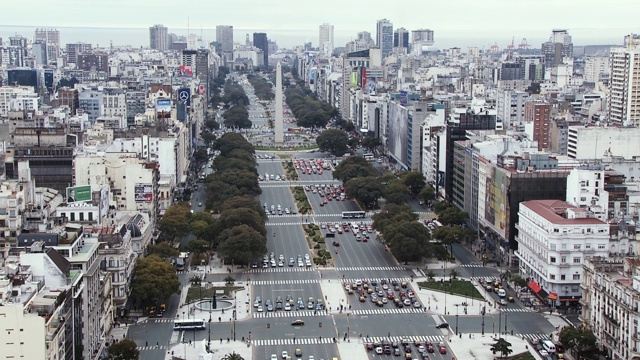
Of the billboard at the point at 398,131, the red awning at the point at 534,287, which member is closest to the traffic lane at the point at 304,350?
the red awning at the point at 534,287

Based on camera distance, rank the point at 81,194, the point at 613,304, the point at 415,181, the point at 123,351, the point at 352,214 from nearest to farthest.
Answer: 1. the point at 123,351
2. the point at 613,304
3. the point at 81,194
4. the point at 352,214
5. the point at 415,181

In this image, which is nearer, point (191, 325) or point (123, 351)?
point (123, 351)

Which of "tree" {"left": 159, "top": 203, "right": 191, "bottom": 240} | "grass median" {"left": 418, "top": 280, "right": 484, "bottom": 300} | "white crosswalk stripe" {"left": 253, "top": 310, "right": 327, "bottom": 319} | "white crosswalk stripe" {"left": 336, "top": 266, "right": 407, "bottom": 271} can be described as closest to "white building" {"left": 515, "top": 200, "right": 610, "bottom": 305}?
"grass median" {"left": 418, "top": 280, "right": 484, "bottom": 300}

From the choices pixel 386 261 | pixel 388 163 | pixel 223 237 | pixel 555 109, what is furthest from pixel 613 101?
pixel 223 237

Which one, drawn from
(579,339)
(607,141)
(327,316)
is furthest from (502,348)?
(607,141)

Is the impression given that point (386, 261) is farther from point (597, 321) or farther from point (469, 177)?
point (597, 321)

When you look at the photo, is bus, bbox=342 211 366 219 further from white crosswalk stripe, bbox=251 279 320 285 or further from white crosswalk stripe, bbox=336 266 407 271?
white crosswalk stripe, bbox=251 279 320 285

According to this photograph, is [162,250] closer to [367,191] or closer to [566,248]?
[566,248]
